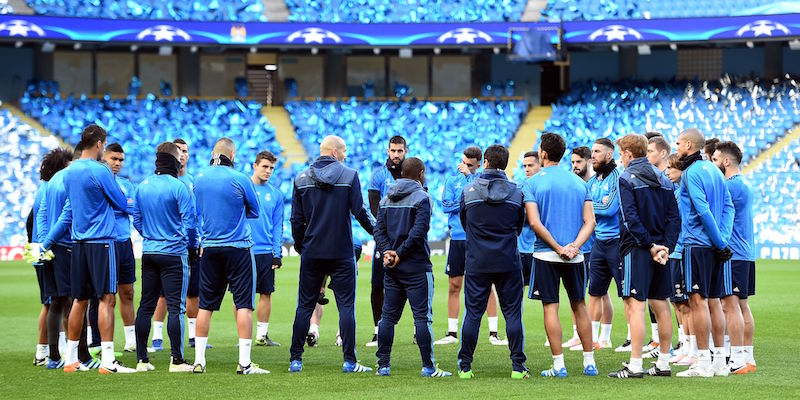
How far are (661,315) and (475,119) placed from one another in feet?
96.1

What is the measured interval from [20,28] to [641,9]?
21.5m

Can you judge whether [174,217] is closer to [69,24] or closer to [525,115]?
[69,24]

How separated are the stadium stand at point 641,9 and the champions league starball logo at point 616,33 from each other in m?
1.82

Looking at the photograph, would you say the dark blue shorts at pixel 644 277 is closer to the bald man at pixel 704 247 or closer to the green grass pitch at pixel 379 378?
the bald man at pixel 704 247

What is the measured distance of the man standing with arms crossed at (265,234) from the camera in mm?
13266

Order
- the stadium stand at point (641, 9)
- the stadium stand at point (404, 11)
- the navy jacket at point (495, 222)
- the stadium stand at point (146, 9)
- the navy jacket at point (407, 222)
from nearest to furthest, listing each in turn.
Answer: the navy jacket at point (495, 222)
the navy jacket at point (407, 222)
the stadium stand at point (146, 9)
the stadium stand at point (641, 9)
the stadium stand at point (404, 11)

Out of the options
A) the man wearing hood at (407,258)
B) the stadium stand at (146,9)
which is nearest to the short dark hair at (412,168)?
the man wearing hood at (407,258)

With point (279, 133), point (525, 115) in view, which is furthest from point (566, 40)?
point (279, 133)

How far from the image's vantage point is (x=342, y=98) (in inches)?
1644

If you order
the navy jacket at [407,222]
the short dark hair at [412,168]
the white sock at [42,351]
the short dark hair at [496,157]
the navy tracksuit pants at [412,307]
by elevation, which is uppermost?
the short dark hair at [496,157]

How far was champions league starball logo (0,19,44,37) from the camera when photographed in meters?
35.9

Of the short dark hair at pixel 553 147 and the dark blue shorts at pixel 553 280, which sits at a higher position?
the short dark hair at pixel 553 147

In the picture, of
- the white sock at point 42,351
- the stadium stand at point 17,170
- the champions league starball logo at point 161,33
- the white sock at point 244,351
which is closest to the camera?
the white sock at point 244,351

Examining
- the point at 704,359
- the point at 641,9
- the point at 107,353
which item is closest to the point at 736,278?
the point at 704,359
